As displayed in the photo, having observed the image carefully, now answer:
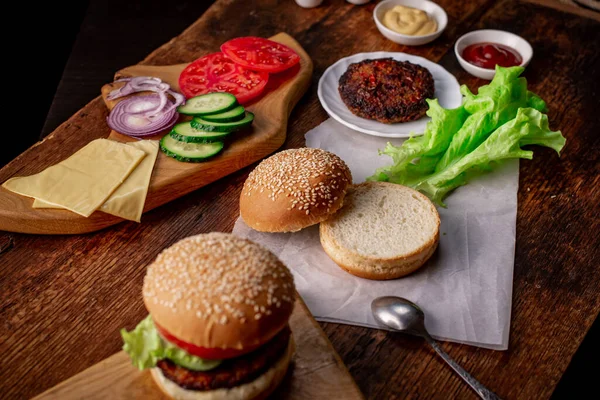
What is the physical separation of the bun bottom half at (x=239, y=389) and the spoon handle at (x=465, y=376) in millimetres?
789

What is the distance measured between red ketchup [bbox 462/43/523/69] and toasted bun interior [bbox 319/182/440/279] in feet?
5.55

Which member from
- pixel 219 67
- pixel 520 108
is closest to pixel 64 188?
pixel 219 67

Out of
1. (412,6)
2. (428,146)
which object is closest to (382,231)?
(428,146)

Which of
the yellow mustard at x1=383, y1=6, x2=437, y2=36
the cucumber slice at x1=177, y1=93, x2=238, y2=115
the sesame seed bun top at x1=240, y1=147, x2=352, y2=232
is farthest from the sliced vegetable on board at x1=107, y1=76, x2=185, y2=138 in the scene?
the yellow mustard at x1=383, y1=6, x2=437, y2=36

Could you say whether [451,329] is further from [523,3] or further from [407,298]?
[523,3]

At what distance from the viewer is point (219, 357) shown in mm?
2477

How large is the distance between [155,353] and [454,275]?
68.1 inches

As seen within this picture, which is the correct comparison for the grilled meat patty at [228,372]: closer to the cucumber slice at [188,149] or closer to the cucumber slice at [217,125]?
the cucumber slice at [188,149]

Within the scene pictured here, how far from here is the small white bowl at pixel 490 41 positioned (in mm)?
4785

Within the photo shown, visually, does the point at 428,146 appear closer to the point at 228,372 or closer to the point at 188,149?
the point at 188,149

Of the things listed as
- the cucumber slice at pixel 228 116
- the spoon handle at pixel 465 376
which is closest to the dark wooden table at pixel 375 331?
the spoon handle at pixel 465 376

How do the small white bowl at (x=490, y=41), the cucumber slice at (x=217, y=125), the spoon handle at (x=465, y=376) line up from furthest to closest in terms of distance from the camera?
the small white bowl at (x=490, y=41) < the cucumber slice at (x=217, y=125) < the spoon handle at (x=465, y=376)

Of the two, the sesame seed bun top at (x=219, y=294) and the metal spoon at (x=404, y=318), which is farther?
the metal spoon at (x=404, y=318)

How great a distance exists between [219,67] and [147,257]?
1.74m
